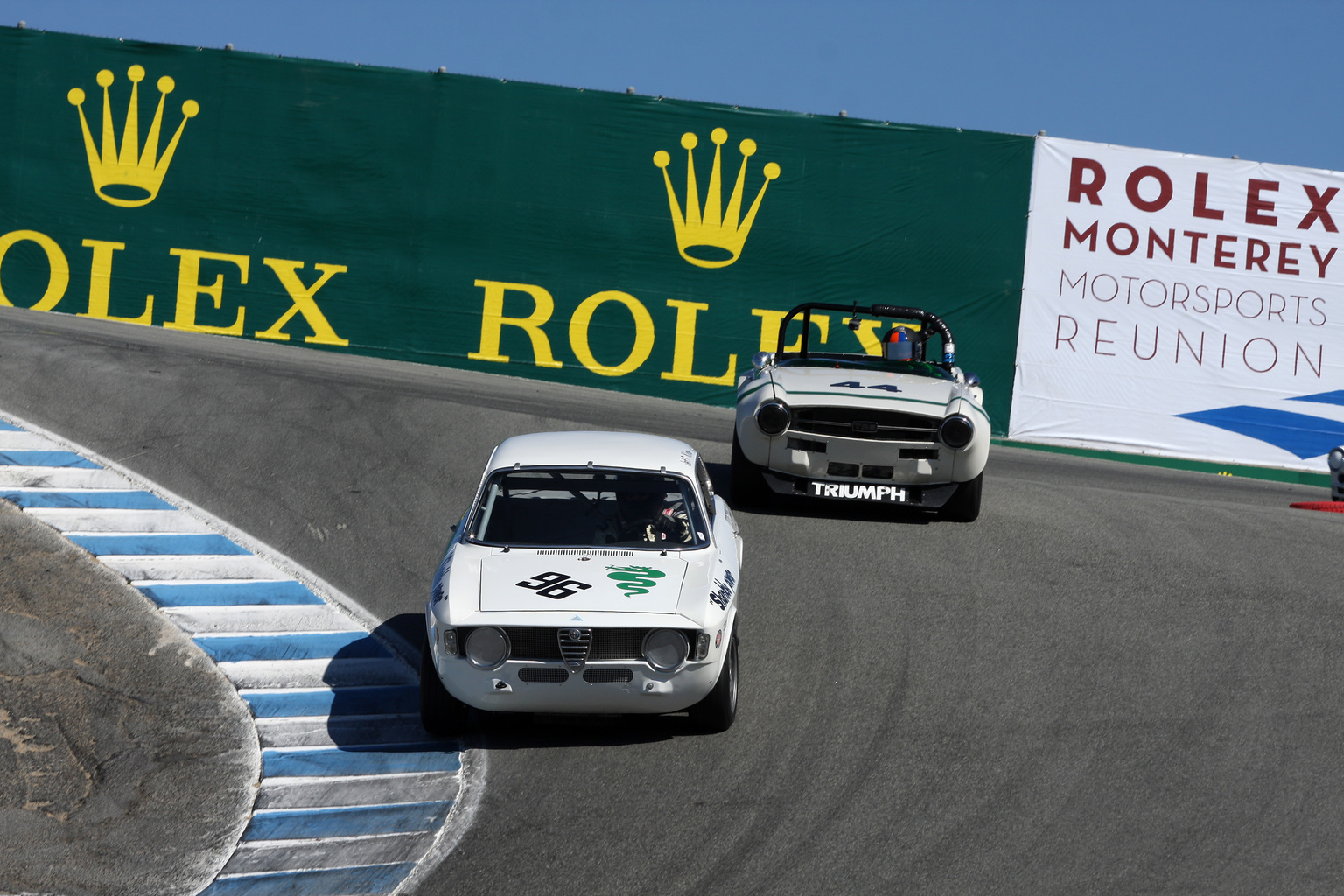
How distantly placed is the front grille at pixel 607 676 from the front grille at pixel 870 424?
3.99 metres

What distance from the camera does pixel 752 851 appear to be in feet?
16.5

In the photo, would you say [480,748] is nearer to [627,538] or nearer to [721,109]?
[627,538]

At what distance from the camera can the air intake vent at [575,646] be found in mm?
5762

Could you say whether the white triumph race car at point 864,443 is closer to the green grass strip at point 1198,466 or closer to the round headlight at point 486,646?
the round headlight at point 486,646

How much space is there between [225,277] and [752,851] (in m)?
13.5

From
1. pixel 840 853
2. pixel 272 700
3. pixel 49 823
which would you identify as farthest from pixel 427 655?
pixel 840 853

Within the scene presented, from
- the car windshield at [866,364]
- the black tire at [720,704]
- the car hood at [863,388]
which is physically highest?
the car windshield at [866,364]

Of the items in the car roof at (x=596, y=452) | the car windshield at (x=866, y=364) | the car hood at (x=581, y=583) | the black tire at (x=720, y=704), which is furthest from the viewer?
the car windshield at (x=866, y=364)

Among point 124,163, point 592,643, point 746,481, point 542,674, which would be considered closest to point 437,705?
point 542,674

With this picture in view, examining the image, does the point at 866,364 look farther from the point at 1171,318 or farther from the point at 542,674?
the point at 1171,318

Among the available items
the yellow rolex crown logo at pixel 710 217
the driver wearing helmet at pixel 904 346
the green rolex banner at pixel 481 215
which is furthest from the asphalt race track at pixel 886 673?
the yellow rolex crown logo at pixel 710 217

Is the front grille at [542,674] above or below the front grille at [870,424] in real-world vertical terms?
below

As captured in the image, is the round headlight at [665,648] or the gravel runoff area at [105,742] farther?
the round headlight at [665,648]

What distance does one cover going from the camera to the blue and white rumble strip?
17.2ft
